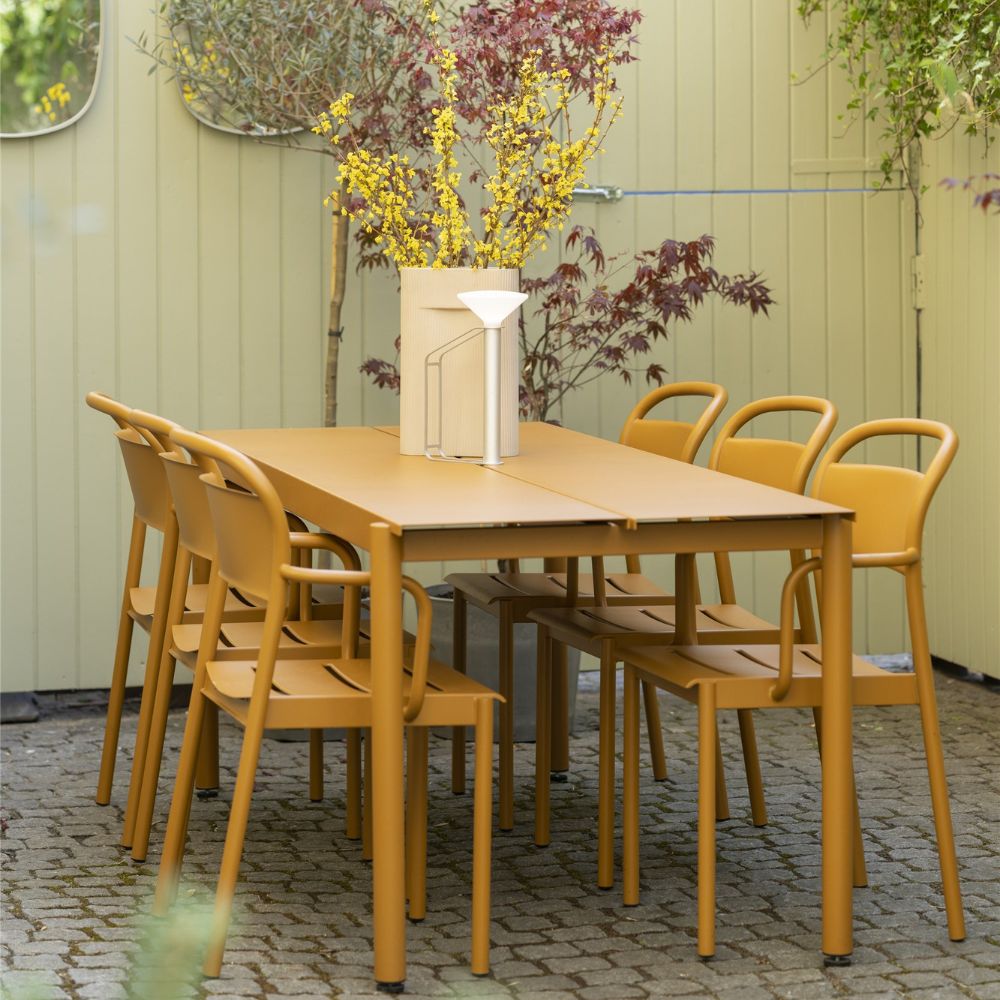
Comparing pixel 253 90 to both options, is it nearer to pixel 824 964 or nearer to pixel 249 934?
pixel 249 934

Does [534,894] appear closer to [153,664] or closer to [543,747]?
[543,747]

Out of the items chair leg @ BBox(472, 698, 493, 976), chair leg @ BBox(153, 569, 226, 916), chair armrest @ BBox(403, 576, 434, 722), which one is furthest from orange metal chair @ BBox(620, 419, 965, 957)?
chair leg @ BBox(153, 569, 226, 916)

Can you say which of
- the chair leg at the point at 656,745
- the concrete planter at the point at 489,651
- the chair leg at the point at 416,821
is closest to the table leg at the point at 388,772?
the chair leg at the point at 416,821

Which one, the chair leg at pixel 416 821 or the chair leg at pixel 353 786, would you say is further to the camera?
the chair leg at pixel 353 786

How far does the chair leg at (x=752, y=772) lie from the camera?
14.3ft

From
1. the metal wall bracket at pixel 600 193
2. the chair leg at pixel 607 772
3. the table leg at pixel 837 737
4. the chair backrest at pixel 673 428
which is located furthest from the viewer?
the metal wall bracket at pixel 600 193

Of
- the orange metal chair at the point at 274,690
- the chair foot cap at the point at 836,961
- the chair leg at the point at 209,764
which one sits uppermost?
the orange metal chair at the point at 274,690

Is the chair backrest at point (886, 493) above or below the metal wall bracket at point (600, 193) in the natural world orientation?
below

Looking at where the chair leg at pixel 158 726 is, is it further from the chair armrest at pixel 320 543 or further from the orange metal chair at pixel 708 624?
the orange metal chair at pixel 708 624

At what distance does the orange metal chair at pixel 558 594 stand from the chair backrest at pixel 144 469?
0.83 meters

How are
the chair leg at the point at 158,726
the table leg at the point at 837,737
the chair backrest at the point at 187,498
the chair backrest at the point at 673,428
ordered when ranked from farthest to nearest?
the chair backrest at the point at 673,428
the chair leg at the point at 158,726
the chair backrest at the point at 187,498
the table leg at the point at 837,737

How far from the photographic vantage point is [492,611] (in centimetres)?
450

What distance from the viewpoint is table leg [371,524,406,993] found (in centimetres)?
315

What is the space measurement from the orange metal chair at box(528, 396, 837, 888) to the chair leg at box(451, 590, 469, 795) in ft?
1.21
